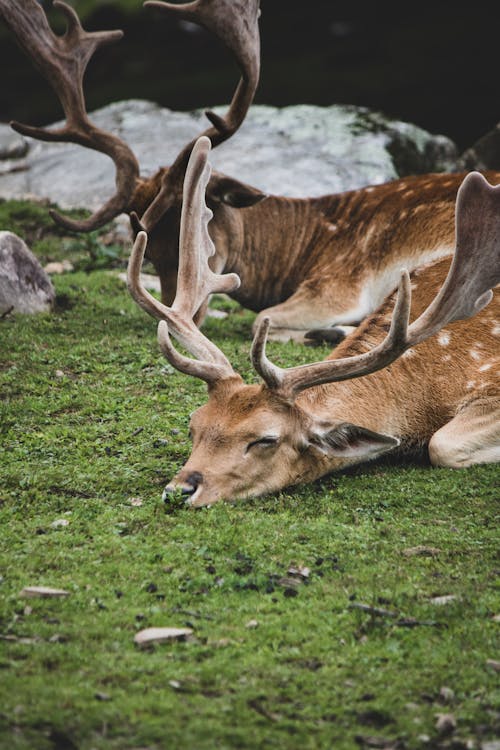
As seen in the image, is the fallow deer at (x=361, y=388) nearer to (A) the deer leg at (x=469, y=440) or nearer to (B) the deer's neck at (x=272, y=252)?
(A) the deer leg at (x=469, y=440)

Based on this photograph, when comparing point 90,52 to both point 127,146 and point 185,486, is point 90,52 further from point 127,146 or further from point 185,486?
point 185,486

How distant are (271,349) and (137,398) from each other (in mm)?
1687

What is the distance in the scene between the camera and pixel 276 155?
13680 mm

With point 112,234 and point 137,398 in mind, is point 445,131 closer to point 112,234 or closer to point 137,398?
point 112,234

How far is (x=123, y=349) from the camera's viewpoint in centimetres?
817

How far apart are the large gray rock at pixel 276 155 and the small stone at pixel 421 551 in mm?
8679

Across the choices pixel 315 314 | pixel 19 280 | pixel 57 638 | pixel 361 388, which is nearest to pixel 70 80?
pixel 19 280

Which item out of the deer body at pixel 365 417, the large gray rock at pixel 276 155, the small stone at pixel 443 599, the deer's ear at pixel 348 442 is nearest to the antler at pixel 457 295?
the deer body at pixel 365 417

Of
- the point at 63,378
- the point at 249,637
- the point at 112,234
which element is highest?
the point at 249,637

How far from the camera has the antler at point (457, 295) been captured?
5.35 metres

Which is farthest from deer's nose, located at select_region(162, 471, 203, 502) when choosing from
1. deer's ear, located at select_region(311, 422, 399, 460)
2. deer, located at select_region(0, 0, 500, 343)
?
deer, located at select_region(0, 0, 500, 343)

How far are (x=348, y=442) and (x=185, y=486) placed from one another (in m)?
0.97

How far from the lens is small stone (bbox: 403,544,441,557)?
464cm

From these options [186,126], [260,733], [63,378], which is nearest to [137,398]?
[63,378]
